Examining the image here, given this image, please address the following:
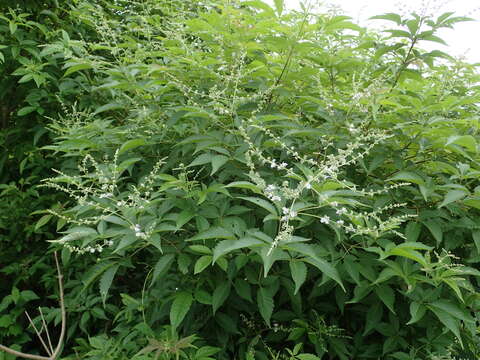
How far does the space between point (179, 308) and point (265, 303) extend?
1.37ft

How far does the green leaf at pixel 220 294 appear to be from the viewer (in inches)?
79.0

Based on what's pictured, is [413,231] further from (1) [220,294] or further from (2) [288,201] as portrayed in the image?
(1) [220,294]

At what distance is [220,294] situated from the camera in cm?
204

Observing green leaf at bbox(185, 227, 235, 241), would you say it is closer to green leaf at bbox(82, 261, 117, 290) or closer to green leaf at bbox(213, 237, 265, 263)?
green leaf at bbox(213, 237, 265, 263)

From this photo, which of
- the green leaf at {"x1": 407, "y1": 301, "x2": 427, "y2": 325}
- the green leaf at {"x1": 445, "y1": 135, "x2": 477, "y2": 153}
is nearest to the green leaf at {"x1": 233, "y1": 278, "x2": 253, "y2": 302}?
the green leaf at {"x1": 407, "y1": 301, "x2": 427, "y2": 325}

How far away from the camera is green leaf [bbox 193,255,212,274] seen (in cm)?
179

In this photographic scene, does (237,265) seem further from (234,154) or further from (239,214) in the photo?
(234,154)

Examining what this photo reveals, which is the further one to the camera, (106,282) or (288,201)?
(288,201)

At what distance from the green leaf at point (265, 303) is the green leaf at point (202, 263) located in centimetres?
35

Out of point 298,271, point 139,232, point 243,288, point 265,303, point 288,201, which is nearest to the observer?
point 298,271

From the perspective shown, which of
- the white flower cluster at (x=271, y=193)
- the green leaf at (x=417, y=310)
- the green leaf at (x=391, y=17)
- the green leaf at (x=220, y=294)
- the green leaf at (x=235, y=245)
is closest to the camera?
the green leaf at (x=235, y=245)

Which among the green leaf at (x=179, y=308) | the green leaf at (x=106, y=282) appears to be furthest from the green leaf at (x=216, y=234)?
the green leaf at (x=106, y=282)

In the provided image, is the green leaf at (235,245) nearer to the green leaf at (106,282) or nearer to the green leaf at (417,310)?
the green leaf at (106,282)

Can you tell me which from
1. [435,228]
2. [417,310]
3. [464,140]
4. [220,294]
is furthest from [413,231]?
[220,294]
